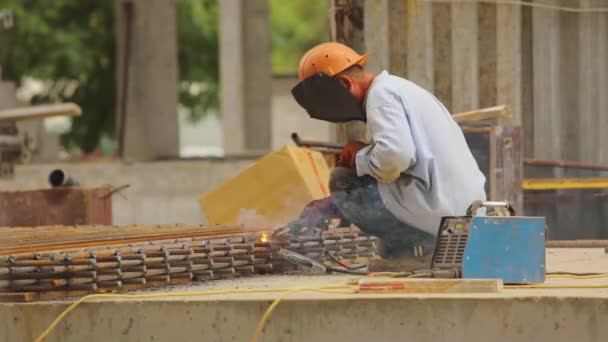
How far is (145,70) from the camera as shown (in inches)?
1103

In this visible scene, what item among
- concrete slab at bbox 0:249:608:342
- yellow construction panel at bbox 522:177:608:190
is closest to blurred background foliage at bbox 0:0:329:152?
yellow construction panel at bbox 522:177:608:190

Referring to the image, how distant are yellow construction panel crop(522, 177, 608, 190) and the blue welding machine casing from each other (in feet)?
17.4

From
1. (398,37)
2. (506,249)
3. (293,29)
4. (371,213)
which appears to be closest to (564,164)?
(398,37)

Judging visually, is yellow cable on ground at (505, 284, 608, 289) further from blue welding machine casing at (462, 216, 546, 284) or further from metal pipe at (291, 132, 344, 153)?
metal pipe at (291, 132, 344, 153)

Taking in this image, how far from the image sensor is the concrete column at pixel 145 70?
27.9 metres

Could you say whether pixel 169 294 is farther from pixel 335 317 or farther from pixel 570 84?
pixel 570 84

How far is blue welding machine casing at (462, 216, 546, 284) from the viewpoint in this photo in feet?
30.2

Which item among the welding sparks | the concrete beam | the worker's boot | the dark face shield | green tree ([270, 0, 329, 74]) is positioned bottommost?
the concrete beam

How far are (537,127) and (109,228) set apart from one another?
519cm

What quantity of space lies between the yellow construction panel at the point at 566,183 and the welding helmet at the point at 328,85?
4.63 meters

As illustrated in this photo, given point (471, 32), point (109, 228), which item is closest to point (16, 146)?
point (471, 32)

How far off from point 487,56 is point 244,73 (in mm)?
13600

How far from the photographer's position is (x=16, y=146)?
70.5 ft

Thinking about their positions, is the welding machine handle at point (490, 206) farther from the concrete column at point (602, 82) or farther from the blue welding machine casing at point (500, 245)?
the concrete column at point (602, 82)
